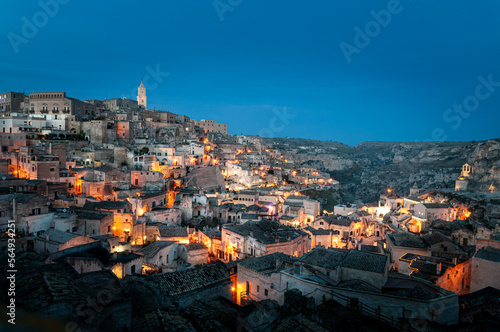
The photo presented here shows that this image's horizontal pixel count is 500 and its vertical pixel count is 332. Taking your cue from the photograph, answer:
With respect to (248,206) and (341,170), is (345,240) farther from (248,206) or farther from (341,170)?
(341,170)

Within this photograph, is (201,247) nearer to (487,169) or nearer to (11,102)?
(11,102)

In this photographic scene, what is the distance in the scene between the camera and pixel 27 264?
1066cm

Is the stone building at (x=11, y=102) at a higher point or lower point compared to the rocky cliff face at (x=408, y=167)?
higher

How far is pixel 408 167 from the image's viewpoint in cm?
9600

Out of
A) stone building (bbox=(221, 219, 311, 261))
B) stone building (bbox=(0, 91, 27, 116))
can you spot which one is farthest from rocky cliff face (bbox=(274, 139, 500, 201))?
stone building (bbox=(0, 91, 27, 116))

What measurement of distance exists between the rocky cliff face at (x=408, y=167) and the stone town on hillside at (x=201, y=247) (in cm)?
722

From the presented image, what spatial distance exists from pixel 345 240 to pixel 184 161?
2761cm

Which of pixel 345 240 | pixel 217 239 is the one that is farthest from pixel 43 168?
pixel 345 240

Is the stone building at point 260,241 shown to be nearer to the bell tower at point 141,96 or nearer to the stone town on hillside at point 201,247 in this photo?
the stone town on hillside at point 201,247

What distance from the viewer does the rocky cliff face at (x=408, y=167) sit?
55.3 meters

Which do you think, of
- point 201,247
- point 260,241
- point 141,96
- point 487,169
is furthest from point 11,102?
point 487,169

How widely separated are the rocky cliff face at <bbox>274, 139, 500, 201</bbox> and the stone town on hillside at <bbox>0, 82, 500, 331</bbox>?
Answer: 23.7ft

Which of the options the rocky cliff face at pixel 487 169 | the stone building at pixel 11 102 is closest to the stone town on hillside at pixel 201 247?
the rocky cliff face at pixel 487 169

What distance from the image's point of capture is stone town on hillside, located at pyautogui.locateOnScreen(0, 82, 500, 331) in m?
10.2
